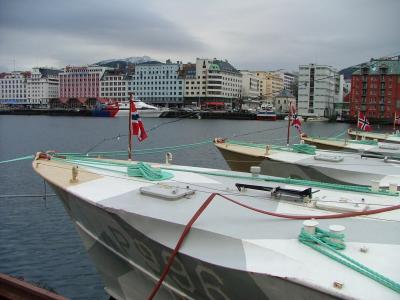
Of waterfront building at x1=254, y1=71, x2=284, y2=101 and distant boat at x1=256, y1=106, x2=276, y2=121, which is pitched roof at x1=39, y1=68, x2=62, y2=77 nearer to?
waterfront building at x1=254, y1=71, x2=284, y2=101

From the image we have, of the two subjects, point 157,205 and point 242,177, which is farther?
point 242,177

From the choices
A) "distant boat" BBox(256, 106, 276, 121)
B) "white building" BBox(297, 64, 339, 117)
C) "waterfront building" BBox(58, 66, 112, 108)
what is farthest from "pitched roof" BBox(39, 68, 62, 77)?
"white building" BBox(297, 64, 339, 117)

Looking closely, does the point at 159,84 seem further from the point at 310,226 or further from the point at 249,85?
the point at 310,226

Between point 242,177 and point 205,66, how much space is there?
428ft

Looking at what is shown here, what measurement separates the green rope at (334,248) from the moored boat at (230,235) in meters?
A: 0.01

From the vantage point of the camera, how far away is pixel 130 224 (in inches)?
244

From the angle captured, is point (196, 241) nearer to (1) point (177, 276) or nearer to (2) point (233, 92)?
(1) point (177, 276)

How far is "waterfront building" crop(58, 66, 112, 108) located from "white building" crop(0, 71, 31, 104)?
17987mm

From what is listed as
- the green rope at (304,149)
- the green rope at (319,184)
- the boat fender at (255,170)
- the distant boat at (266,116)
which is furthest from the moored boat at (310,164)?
the distant boat at (266,116)

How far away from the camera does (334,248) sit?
4922 millimetres

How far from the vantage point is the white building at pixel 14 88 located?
556ft

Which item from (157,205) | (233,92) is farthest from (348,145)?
(233,92)

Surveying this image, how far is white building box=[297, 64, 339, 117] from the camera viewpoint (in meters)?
119

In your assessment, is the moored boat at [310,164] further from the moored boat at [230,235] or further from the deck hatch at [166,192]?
the deck hatch at [166,192]
